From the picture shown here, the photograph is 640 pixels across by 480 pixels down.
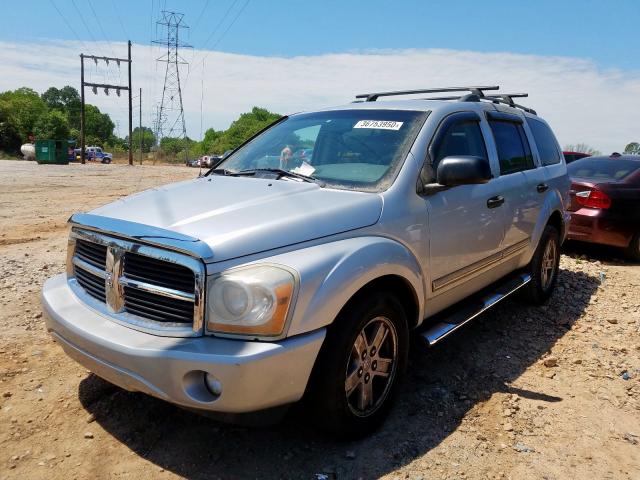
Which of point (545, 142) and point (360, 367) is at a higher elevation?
point (545, 142)

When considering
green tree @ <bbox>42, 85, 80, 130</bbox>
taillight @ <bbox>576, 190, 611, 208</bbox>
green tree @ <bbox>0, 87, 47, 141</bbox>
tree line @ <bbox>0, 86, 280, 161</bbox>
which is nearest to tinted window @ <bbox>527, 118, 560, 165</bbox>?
taillight @ <bbox>576, 190, 611, 208</bbox>

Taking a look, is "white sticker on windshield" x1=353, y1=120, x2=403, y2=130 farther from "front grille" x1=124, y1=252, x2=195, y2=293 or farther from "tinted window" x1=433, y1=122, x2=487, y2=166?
"front grille" x1=124, y1=252, x2=195, y2=293

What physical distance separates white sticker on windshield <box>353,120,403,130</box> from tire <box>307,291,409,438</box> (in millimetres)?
1222

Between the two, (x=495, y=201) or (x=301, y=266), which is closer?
(x=301, y=266)

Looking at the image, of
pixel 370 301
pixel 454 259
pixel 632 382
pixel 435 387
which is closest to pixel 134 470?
pixel 370 301

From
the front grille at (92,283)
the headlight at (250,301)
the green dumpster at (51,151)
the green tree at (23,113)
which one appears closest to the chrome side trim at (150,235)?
the headlight at (250,301)

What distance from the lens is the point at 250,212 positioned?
→ 104 inches

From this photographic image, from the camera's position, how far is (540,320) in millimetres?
4934

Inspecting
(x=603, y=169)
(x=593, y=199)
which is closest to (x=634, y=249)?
(x=593, y=199)

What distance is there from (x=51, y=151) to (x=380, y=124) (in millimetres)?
38150

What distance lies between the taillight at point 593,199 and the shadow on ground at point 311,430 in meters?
3.96

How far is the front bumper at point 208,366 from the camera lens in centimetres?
219

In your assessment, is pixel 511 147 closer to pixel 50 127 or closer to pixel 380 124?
pixel 380 124

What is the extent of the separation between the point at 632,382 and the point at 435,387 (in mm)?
1514
